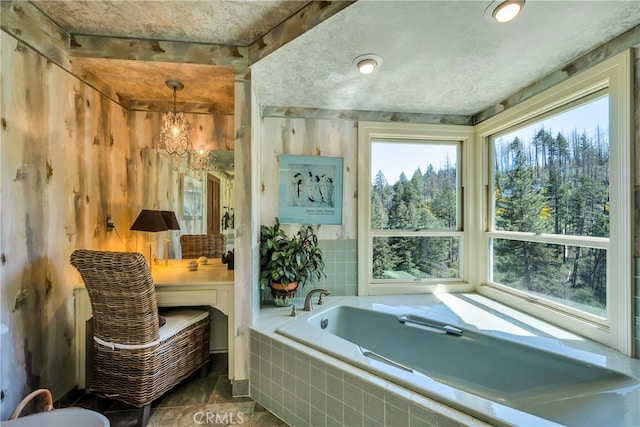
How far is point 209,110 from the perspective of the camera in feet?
7.24

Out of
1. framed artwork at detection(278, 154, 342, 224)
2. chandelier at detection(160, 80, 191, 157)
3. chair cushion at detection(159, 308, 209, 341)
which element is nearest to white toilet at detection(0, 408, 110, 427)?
chair cushion at detection(159, 308, 209, 341)

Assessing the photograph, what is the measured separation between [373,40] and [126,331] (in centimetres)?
216

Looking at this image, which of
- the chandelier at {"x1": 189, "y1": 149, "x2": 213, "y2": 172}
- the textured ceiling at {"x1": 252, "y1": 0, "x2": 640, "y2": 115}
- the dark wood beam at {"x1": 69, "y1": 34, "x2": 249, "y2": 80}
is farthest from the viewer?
the chandelier at {"x1": 189, "y1": 149, "x2": 213, "y2": 172}

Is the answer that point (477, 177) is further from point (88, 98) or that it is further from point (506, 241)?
point (88, 98)

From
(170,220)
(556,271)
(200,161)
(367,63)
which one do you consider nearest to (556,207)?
(556,271)

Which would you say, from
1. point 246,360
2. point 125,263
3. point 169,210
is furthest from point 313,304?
point 169,210

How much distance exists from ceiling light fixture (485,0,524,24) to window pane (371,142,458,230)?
127 centimetres

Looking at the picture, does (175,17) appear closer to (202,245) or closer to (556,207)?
(202,245)

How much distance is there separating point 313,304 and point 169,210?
151 centimetres

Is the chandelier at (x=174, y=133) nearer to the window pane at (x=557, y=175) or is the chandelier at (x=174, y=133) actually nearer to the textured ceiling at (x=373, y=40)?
the textured ceiling at (x=373, y=40)

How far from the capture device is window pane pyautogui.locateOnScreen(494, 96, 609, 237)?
151 centimetres

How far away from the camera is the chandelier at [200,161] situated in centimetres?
219

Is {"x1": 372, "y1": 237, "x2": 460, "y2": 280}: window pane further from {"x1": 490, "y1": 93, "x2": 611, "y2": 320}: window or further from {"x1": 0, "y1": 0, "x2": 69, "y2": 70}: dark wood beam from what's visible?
{"x1": 0, "y1": 0, "x2": 69, "y2": 70}: dark wood beam

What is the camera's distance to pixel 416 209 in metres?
2.43
